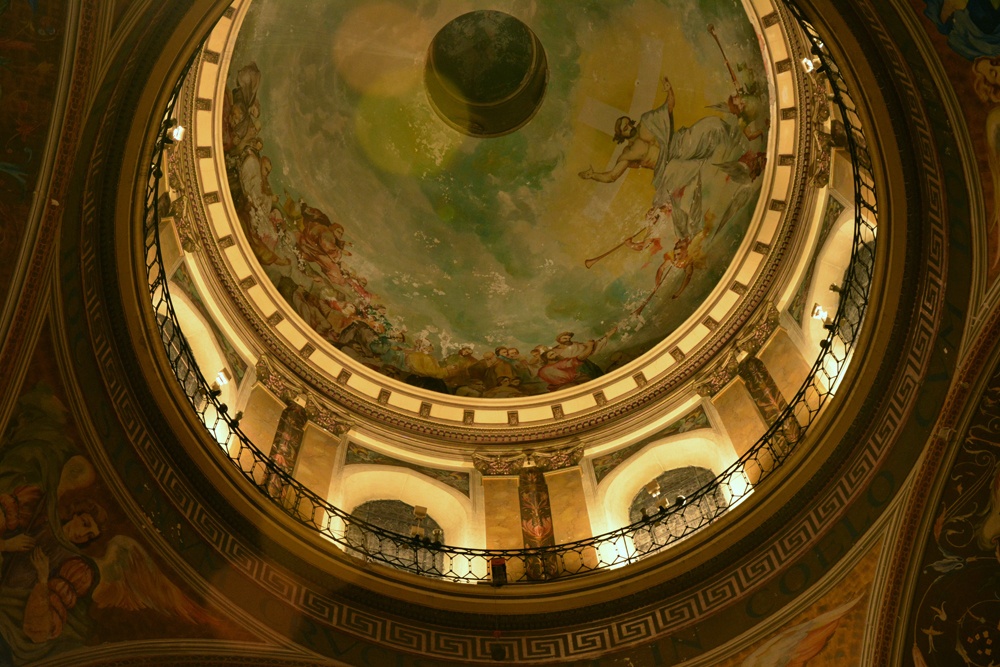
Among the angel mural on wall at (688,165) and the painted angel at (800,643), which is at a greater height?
the angel mural on wall at (688,165)

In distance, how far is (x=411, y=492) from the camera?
14.1m

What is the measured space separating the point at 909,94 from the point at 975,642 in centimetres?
531

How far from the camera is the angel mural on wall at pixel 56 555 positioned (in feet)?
28.5

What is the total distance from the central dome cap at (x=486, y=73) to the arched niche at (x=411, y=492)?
7.64m

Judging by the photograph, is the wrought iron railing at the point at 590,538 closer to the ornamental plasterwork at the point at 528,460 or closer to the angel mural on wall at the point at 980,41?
the ornamental plasterwork at the point at 528,460

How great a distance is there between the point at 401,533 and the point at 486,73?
9476mm

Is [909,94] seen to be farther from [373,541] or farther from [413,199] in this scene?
[413,199]

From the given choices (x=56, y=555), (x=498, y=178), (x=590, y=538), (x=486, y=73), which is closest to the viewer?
(x=56, y=555)

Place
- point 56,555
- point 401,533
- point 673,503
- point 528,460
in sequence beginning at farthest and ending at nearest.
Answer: point 528,460 → point 401,533 → point 673,503 → point 56,555

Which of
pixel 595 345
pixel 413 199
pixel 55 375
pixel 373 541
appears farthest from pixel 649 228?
pixel 55 375

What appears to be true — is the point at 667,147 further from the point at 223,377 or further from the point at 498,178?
the point at 223,377

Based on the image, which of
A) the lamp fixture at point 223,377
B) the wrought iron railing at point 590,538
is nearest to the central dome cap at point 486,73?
the wrought iron railing at point 590,538

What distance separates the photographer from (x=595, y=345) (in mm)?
17328

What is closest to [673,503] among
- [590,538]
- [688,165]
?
[590,538]
